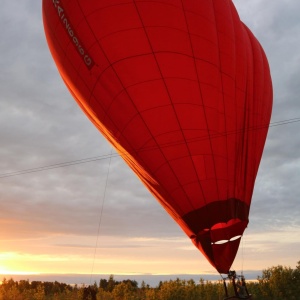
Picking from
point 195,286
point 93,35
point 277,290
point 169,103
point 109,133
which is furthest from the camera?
point 195,286

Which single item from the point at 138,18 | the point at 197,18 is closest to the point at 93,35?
the point at 138,18

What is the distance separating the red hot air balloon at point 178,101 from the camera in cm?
1267

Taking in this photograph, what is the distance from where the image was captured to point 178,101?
41.8 ft

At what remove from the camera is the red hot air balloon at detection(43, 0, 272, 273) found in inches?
499

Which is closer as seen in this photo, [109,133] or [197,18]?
[197,18]

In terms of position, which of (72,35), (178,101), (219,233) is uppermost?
(72,35)

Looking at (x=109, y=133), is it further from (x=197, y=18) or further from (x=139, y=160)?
(x=197, y=18)

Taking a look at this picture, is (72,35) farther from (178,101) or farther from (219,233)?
(219,233)

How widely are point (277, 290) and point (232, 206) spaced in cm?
5484

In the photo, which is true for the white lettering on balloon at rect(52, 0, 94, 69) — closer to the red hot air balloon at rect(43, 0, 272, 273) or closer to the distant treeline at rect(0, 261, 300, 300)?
the red hot air balloon at rect(43, 0, 272, 273)

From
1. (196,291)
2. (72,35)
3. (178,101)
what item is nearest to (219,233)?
(178,101)

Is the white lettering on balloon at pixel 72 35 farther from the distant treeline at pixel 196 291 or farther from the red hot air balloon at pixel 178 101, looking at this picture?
the distant treeline at pixel 196 291

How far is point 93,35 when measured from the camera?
1362 centimetres

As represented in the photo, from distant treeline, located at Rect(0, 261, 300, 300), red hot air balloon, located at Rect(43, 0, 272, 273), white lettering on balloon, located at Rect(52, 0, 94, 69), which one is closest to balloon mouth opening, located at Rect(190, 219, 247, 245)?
red hot air balloon, located at Rect(43, 0, 272, 273)
